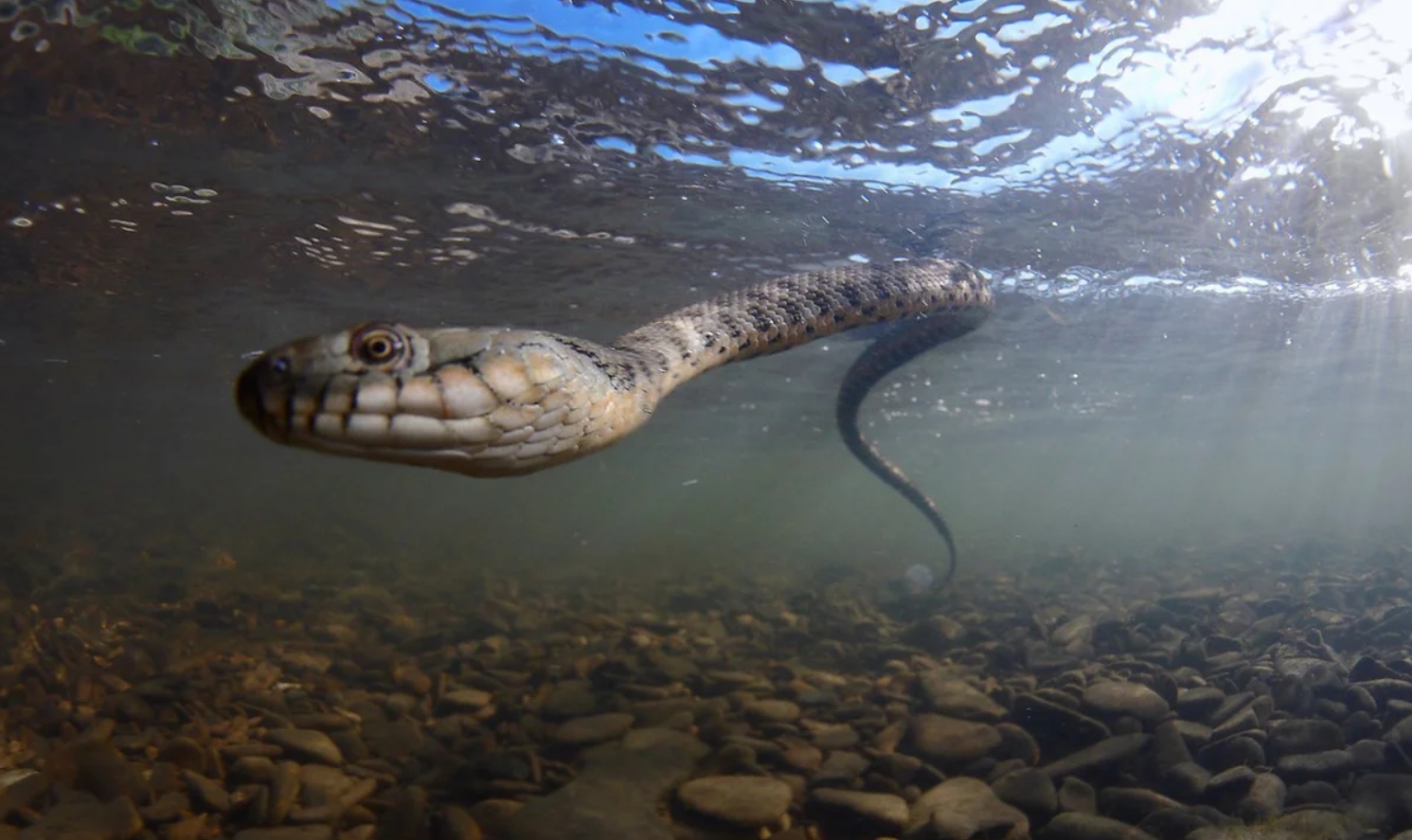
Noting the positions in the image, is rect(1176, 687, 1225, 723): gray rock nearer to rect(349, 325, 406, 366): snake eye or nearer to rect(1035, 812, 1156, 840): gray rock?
rect(1035, 812, 1156, 840): gray rock

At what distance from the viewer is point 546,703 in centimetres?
721

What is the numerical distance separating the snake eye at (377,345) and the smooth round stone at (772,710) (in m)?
4.81

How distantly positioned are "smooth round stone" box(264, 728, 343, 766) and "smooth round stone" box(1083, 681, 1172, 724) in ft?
20.3

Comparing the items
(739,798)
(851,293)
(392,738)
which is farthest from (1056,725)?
(392,738)

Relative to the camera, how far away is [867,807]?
5.06 metres

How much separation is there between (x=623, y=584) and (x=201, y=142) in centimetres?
1066

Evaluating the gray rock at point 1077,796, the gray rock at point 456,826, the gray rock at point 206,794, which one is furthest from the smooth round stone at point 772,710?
the gray rock at point 206,794

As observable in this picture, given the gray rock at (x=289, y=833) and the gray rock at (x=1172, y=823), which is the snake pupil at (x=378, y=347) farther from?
the gray rock at (x=1172, y=823)

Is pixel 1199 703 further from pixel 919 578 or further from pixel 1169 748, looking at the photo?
pixel 919 578

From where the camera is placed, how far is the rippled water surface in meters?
7.79

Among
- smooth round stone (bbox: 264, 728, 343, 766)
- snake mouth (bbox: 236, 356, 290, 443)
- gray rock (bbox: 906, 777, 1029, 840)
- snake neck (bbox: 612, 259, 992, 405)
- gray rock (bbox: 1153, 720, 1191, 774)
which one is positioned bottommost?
smooth round stone (bbox: 264, 728, 343, 766)

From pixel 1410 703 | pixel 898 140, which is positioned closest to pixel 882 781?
pixel 1410 703

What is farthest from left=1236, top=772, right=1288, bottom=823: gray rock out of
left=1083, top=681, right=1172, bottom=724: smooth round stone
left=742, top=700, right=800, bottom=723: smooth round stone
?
left=742, top=700, right=800, bottom=723: smooth round stone

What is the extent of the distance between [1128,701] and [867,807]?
9.67 feet
